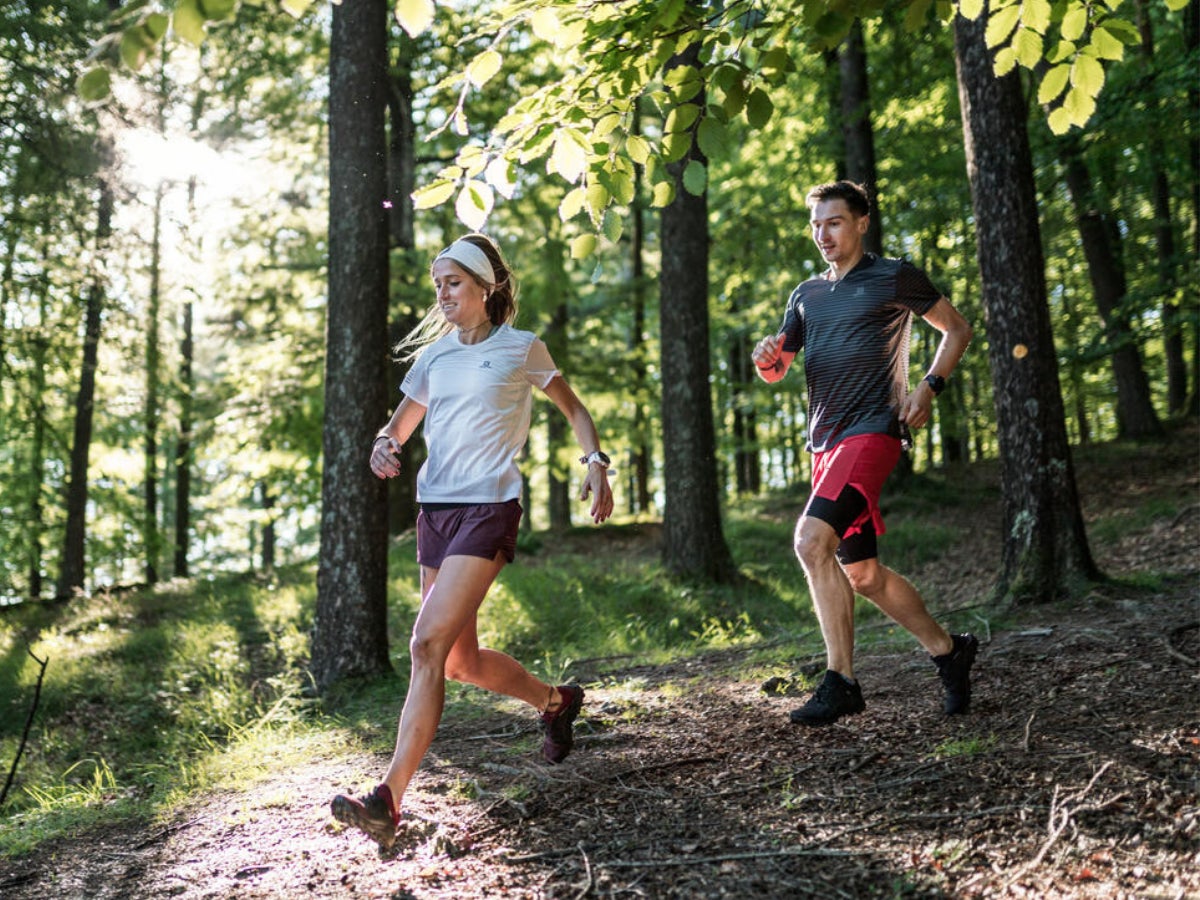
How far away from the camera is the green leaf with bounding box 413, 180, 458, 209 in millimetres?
3511

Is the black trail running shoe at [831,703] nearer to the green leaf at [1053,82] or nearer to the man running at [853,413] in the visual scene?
the man running at [853,413]

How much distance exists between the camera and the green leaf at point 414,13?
2256mm

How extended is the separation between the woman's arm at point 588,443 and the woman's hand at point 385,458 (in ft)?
2.22

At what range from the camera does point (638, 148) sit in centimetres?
387

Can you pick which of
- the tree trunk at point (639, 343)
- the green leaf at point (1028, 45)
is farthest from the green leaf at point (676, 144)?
the tree trunk at point (639, 343)

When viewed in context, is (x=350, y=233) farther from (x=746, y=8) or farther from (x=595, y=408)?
(x=595, y=408)

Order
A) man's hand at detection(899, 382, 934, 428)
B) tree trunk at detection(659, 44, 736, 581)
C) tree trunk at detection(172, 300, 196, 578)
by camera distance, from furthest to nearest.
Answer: tree trunk at detection(172, 300, 196, 578) → tree trunk at detection(659, 44, 736, 581) → man's hand at detection(899, 382, 934, 428)

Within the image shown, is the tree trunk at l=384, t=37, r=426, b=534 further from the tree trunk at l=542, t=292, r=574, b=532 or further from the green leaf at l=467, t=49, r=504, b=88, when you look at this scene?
the green leaf at l=467, t=49, r=504, b=88

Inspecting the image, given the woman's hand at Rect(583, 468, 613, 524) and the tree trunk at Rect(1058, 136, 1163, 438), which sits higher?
the tree trunk at Rect(1058, 136, 1163, 438)

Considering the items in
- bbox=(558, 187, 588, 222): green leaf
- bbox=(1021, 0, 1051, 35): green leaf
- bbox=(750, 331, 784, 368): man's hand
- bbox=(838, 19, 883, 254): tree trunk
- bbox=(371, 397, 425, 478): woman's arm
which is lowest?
bbox=(371, 397, 425, 478): woman's arm

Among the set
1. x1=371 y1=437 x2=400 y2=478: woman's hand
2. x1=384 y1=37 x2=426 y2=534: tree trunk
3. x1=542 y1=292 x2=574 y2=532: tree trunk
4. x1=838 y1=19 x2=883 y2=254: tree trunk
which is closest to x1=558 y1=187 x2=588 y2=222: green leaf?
x1=371 y1=437 x2=400 y2=478: woman's hand

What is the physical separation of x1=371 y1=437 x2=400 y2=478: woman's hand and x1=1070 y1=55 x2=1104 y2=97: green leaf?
288 centimetres

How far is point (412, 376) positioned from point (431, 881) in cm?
202

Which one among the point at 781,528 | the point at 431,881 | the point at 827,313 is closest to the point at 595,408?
the point at 781,528
